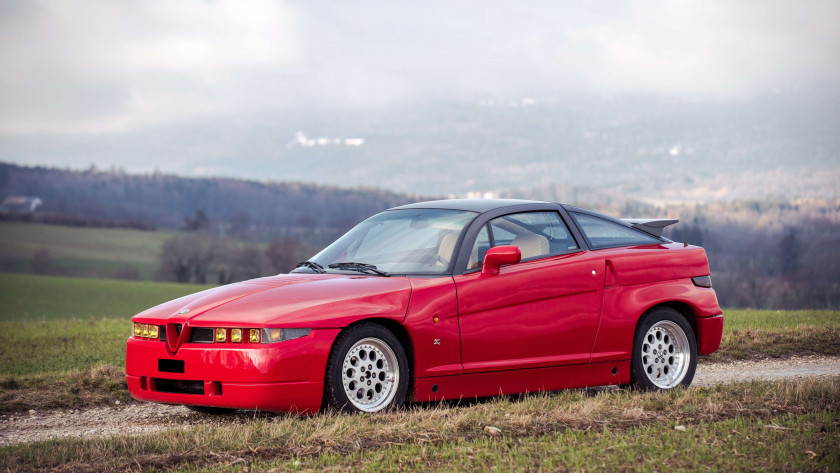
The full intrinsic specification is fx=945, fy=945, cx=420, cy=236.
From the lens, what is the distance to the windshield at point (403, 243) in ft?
24.3

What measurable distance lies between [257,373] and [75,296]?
5811 centimetres

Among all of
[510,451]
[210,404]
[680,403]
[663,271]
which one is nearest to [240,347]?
[210,404]

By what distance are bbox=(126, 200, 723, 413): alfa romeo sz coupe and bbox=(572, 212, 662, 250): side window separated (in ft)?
0.04

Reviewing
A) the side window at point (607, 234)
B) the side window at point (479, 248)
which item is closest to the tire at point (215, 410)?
the side window at point (479, 248)

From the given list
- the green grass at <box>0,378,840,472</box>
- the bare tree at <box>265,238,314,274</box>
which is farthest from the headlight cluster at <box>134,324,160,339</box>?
the bare tree at <box>265,238,314,274</box>

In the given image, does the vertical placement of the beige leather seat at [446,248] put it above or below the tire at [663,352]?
above

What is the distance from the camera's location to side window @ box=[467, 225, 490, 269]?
738 cm

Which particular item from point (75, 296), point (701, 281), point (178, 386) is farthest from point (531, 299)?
point (75, 296)

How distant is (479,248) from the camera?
748 cm

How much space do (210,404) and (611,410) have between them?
110 inches

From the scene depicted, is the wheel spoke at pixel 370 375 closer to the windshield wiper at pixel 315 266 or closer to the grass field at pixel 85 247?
the windshield wiper at pixel 315 266

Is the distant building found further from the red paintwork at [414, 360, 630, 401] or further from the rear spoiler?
the red paintwork at [414, 360, 630, 401]

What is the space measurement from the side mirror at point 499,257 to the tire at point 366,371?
96 cm

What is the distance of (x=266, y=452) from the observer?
554cm
